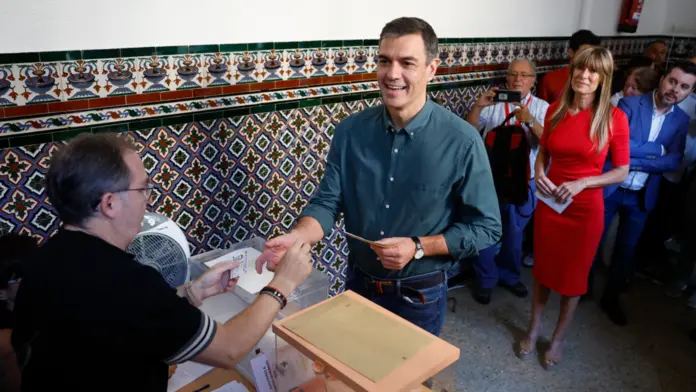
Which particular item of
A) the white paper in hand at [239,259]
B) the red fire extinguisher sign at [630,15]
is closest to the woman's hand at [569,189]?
the white paper in hand at [239,259]

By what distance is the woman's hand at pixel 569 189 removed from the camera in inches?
111

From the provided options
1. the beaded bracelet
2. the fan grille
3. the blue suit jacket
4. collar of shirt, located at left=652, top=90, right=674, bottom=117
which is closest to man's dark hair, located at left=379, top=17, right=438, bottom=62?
the beaded bracelet

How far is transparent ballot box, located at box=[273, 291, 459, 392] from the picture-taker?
1.25 m

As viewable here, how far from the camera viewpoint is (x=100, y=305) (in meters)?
1.13

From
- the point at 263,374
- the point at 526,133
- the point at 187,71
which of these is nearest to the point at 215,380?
the point at 263,374

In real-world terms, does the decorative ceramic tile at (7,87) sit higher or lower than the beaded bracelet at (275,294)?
higher

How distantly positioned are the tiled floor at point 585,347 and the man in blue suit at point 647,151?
0.86ft

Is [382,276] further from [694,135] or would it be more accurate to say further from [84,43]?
[694,135]

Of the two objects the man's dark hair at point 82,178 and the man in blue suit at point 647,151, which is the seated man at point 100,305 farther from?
the man in blue suit at point 647,151

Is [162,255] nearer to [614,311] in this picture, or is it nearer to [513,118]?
[513,118]

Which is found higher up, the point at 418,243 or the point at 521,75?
the point at 521,75

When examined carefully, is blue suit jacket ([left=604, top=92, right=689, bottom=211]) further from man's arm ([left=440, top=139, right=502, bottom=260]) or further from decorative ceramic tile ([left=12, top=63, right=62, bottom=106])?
decorative ceramic tile ([left=12, top=63, right=62, bottom=106])

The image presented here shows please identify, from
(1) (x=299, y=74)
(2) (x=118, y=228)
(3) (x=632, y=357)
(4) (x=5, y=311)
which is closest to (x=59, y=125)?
(4) (x=5, y=311)

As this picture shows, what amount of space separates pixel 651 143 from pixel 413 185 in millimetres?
2474
